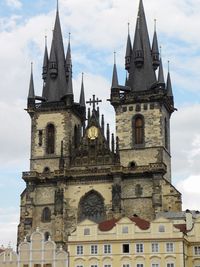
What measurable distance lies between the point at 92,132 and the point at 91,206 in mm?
9175

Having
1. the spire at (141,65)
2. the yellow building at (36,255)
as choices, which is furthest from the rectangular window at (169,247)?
the spire at (141,65)

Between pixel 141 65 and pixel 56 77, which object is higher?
pixel 141 65

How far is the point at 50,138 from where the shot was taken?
3346 inches

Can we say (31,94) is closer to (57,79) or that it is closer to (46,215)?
(57,79)

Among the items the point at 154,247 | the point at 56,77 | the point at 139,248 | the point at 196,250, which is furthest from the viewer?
the point at 56,77

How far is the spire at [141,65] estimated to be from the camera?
8325 centimetres

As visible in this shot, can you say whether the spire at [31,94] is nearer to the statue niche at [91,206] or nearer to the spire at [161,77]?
the statue niche at [91,206]

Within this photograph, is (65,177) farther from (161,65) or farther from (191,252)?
(191,252)

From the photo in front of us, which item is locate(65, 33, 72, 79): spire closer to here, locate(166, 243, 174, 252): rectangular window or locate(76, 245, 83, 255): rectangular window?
locate(76, 245, 83, 255): rectangular window

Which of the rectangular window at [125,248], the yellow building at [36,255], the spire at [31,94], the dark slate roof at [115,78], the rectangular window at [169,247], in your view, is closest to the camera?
the rectangular window at [169,247]

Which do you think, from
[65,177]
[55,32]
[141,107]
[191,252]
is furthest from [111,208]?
[55,32]

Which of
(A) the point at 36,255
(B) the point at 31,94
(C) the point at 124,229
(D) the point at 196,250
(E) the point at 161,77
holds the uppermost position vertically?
(E) the point at 161,77

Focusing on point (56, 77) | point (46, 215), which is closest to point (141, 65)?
point (56, 77)

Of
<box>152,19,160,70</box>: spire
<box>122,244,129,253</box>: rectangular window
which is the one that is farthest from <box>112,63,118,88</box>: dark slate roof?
<box>122,244,129,253</box>: rectangular window
